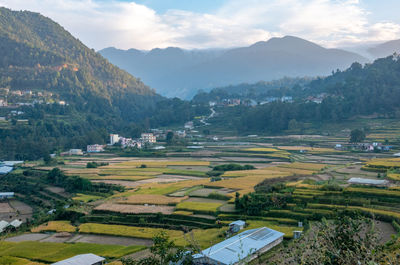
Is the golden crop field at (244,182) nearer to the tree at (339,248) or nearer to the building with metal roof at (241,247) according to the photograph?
the building with metal roof at (241,247)

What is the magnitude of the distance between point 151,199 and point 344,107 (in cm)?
4365

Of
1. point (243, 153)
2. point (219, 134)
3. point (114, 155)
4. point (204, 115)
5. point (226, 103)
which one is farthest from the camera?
point (226, 103)

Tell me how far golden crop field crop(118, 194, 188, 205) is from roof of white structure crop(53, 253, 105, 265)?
8.24 meters

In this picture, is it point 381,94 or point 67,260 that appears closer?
point 67,260

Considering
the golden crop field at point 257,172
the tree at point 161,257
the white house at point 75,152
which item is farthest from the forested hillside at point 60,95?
the tree at point 161,257

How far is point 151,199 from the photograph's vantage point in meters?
25.0

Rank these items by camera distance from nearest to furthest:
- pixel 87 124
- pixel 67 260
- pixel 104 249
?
pixel 67 260, pixel 104 249, pixel 87 124

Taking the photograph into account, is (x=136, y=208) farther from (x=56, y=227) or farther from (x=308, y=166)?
(x=308, y=166)

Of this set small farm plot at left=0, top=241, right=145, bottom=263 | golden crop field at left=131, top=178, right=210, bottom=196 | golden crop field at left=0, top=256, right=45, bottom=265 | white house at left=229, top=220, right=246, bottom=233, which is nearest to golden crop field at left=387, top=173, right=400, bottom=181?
white house at left=229, top=220, right=246, bottom=233

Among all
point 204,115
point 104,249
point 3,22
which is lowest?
point 104,249

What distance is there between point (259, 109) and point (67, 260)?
5553 cm

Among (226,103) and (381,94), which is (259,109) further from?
(226,103)

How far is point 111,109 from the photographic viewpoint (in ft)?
291

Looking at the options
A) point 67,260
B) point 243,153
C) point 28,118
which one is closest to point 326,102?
point 243,153
